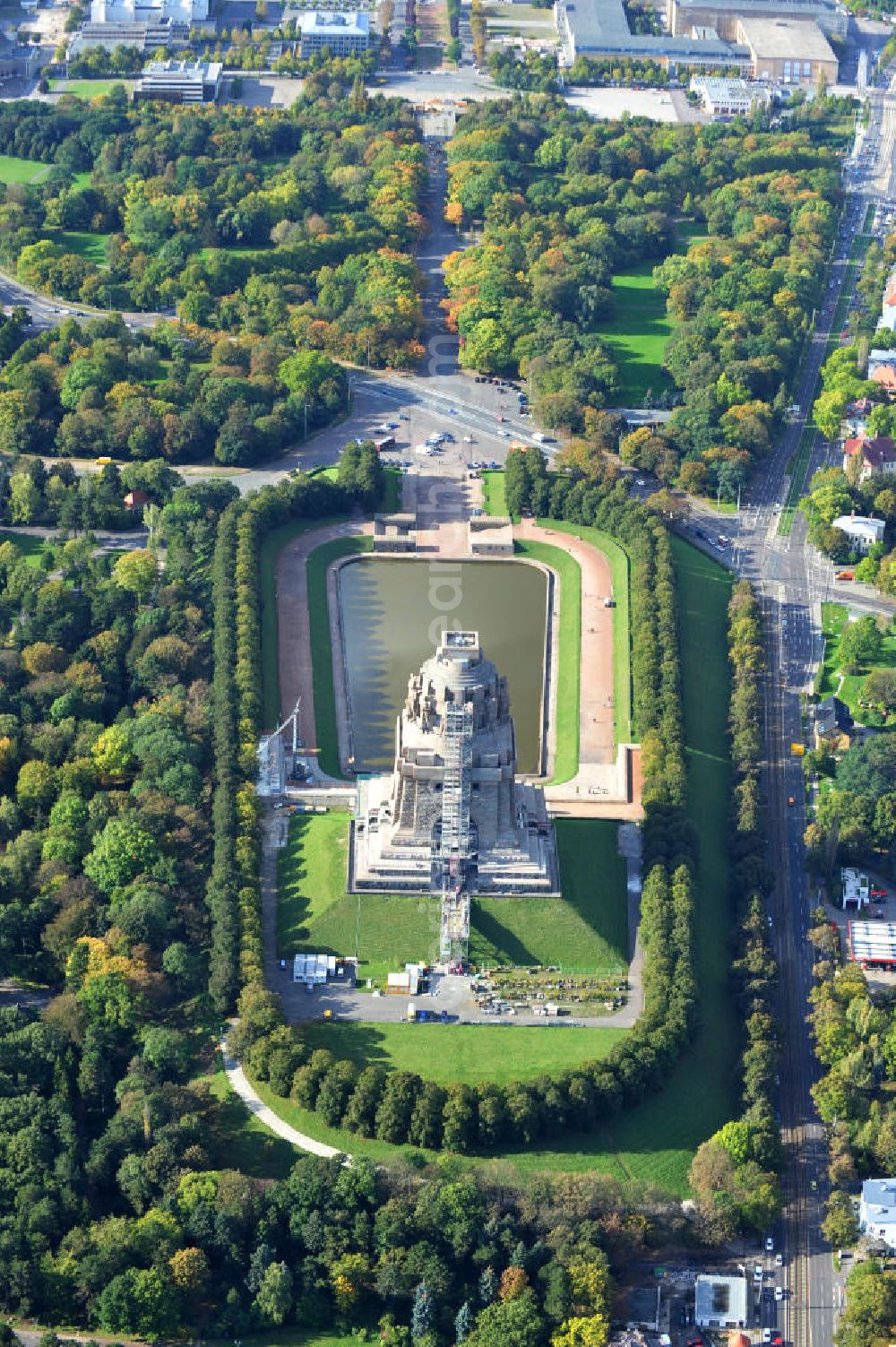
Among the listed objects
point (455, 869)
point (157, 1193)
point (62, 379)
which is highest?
point (62, 379)

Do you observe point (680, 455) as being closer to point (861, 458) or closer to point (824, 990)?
point (861, 458)

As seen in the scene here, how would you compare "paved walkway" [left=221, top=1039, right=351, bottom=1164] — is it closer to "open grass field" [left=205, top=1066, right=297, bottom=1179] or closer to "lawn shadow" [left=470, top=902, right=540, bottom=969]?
"open grass field" [left=205, top=1066, right=297, bottom=1179]

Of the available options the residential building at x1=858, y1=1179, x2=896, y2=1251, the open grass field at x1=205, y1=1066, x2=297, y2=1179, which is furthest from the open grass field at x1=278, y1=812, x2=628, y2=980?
the residential building at x1=858, y1=1179, x2=896, y2=1251

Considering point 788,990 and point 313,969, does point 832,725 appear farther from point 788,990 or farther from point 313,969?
point 313,969

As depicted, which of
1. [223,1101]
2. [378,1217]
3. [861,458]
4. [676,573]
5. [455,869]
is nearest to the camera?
[378,1217]

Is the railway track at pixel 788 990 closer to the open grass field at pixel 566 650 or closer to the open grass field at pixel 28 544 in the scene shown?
the open grass field at pixel 566 650

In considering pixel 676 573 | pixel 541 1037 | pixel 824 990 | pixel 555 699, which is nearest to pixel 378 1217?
pixel 541 1037
